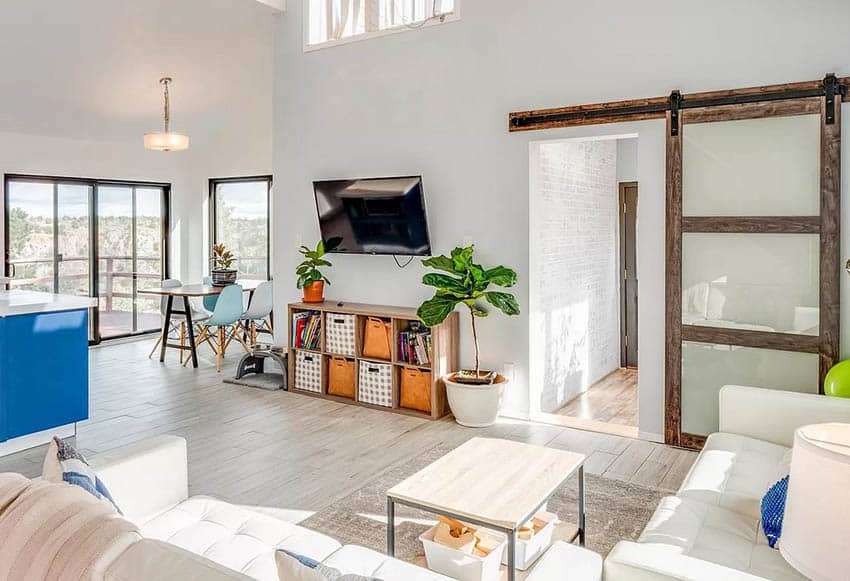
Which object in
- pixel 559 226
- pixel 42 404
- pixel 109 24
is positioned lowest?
pixel 42 404

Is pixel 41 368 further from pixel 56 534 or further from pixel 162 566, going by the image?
pixel 162 566

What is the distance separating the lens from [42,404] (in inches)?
168

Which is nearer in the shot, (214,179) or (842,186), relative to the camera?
(842,186)

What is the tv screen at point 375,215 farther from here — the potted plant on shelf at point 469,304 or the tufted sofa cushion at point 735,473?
the tufted sofa cushion at point 735,473

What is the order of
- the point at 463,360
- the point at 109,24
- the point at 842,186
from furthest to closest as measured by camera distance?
the point at 109,24 → the point at 463,360 → the point at 842,186

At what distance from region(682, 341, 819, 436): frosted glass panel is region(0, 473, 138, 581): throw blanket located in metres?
3.63

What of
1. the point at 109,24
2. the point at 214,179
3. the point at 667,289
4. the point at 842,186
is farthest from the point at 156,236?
the point at 842,186

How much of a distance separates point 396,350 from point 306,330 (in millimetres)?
960

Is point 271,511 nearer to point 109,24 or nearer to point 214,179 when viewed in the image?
point 109,24

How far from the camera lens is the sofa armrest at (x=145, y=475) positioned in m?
2.24

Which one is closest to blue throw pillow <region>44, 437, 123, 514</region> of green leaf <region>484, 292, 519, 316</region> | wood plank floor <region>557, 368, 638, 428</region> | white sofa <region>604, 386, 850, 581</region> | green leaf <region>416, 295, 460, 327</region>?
white sofa <region>604, 386, 850, 581</region>

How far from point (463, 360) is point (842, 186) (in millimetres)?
2742

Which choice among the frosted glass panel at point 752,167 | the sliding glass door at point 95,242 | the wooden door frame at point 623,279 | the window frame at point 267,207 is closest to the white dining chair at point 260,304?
the window frame at point 267,207

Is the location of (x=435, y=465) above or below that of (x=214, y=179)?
below
